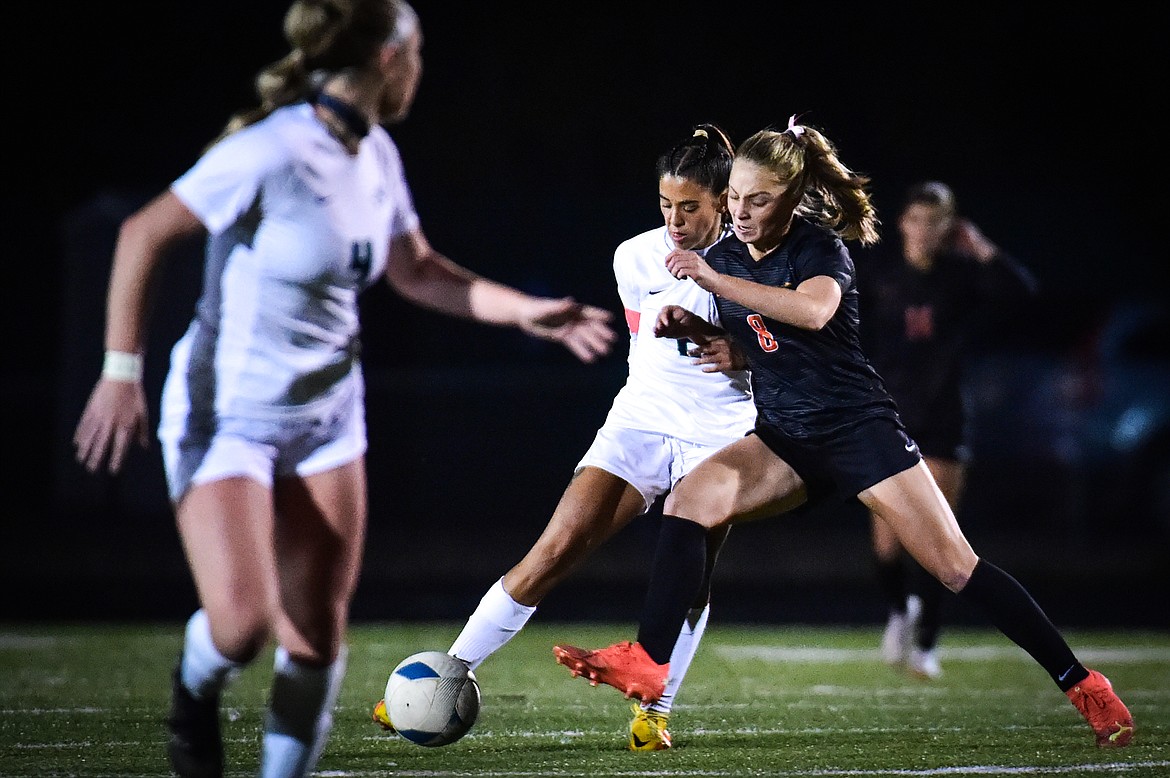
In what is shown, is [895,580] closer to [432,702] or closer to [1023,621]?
[1023,621]

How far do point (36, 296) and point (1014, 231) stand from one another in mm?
11359

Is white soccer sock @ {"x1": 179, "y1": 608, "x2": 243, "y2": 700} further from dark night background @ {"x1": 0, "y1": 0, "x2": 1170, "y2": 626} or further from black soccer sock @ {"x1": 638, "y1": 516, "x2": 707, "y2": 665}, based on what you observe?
dark night background @ {"x1": 0, "y1": 0, "x2": 1170, "y2": 626}

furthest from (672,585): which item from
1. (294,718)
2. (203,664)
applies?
(203,664)

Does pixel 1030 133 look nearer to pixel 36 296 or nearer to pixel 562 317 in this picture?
pixel 36 296

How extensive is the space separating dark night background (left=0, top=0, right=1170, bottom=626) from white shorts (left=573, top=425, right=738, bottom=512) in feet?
18.4

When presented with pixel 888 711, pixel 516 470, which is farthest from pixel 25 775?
pixel 516 470

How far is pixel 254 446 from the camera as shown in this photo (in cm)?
372

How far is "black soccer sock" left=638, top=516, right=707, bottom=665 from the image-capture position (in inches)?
200

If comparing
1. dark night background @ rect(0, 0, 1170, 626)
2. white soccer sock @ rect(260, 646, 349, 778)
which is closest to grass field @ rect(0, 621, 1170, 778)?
white soccer sock @ rect(260, 646, 349, 778)

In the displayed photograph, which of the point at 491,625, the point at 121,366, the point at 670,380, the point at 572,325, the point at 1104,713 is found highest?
the point at 572,325

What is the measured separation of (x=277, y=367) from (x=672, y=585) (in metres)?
1.85

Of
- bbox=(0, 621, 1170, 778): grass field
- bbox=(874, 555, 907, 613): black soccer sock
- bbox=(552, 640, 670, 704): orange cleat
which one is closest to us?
bbox=(552, 640, 670, 704): orange cleat

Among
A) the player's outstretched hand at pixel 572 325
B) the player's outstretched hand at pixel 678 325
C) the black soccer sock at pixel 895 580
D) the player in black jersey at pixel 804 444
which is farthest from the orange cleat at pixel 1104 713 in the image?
the black soccer sock at pixel 895 580

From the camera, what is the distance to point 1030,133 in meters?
21.4
